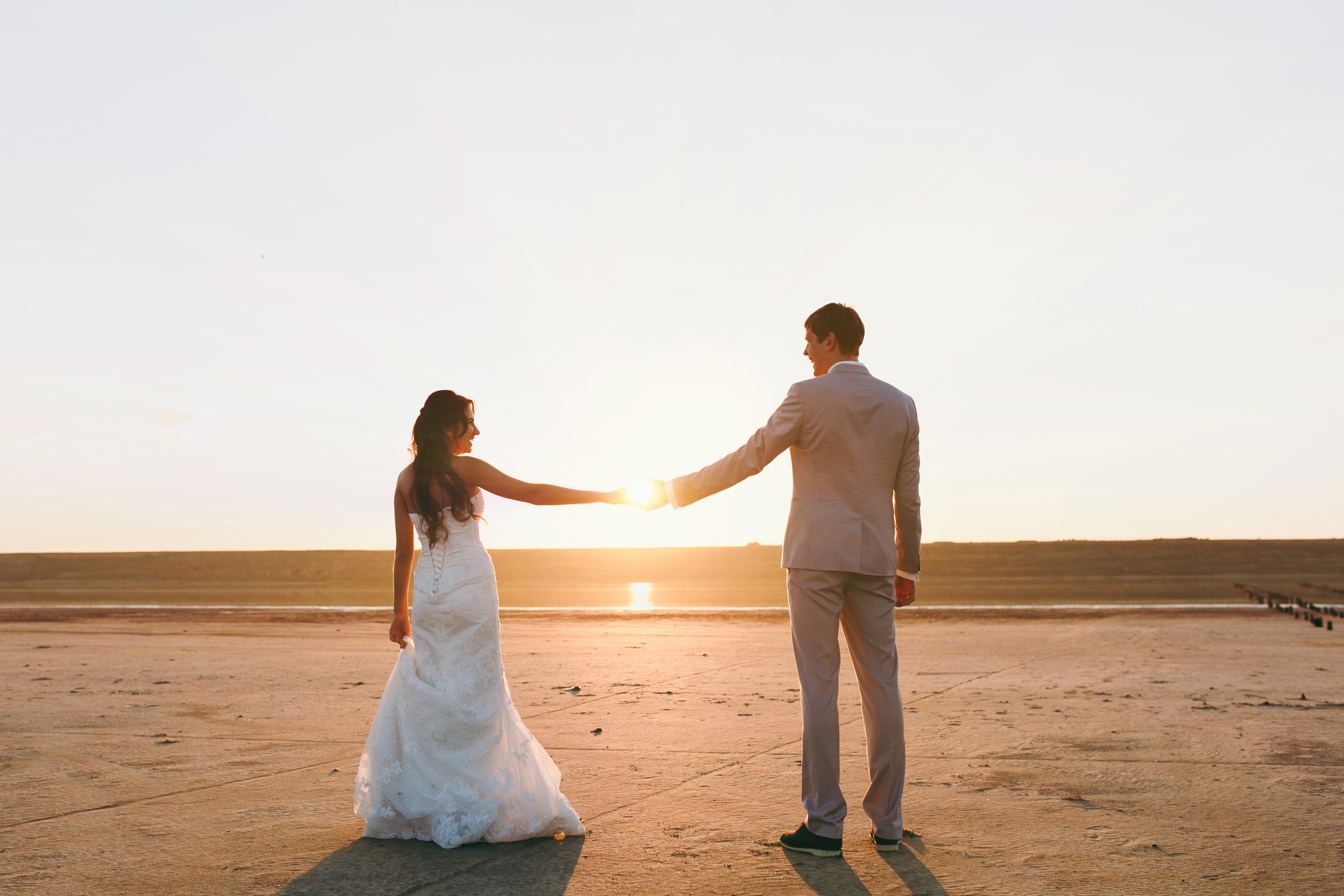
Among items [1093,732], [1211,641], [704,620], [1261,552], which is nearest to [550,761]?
[1093,732]

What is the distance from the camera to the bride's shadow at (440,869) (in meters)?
3.45

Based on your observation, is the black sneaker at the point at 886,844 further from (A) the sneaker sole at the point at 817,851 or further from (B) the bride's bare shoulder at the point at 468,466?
(B) the bride's bare shoulder at the point at 468,466

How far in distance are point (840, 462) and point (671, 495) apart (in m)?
0.85

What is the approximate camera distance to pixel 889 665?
414 cm

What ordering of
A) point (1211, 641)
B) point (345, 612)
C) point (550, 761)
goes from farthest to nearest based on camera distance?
point (345, 612), point (1211, 641), point (550, 761)

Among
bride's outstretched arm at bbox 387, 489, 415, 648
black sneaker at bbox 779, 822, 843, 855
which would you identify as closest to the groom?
black sneaker at bbox 779, 822, 843, 855

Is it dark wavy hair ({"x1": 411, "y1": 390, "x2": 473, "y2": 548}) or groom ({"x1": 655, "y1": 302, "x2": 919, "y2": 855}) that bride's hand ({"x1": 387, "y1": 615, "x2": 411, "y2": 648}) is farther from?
groom ({"x1": 655, "y1": 302, "x2": 919, "y2": 855})

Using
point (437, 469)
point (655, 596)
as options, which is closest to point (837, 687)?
point (437, 469)

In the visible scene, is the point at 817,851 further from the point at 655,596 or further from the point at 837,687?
the point at 655,596

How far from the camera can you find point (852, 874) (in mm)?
3666

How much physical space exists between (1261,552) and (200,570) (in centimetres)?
6847

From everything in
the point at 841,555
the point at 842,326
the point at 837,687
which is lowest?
the point at 837,687

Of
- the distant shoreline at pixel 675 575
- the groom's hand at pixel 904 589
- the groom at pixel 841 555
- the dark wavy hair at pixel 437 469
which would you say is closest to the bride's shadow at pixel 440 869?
the groom at pixel 841 555

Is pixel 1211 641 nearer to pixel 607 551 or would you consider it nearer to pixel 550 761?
pixel 550 761
